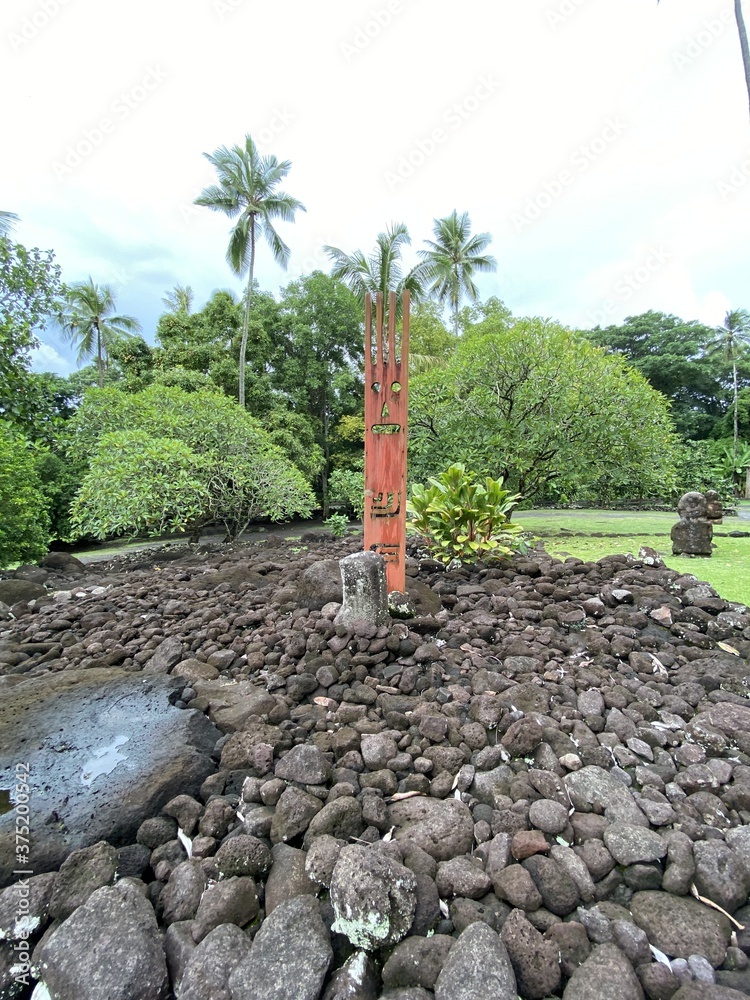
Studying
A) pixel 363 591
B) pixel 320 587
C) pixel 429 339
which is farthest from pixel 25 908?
pixel 429 339

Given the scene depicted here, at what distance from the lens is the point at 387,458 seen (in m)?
3.34

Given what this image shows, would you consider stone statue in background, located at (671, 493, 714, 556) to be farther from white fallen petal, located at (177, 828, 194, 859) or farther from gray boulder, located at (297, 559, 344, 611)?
white fallen petal, located at (177, 828, 194, 859)

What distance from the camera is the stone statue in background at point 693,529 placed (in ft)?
17.0

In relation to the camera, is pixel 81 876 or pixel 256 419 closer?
pixel 81 876

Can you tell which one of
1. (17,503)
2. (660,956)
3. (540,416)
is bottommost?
(660,956)

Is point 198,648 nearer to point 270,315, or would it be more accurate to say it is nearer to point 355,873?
point 355,873

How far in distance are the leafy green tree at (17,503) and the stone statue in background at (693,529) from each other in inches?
292

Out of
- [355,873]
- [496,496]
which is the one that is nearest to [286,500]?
[496,496]

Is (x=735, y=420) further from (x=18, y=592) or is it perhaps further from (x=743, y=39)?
(x=18, y=592)

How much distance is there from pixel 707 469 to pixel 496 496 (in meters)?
18.3

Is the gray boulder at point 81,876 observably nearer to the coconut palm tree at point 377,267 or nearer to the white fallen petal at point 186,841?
the white fallen petal at point 186,841

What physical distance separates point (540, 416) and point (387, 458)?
4955 mm

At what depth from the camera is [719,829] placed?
1550 millimetres

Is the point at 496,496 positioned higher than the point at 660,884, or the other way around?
the point at 496,496
